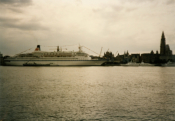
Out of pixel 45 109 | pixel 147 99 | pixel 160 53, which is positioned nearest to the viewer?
pixel 45 109

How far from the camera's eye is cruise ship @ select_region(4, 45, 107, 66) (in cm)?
10081

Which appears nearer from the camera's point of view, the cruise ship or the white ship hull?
the white ship hull

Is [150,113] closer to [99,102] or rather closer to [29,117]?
[99,102]

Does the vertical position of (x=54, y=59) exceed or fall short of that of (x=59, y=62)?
it exceeds it

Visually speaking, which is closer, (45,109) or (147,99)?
(45,109)

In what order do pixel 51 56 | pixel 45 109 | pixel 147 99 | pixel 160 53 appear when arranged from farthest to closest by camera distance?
1. pixel 160 53
2. pixel 51 56
3. pixel 147 99
4. pixel 45 109

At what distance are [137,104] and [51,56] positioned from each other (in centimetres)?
9634

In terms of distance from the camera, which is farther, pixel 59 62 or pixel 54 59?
pixel 54 59

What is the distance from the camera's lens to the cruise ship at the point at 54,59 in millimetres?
100812

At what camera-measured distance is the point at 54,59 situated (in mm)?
104062

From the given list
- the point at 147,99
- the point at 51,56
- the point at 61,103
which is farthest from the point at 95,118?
the point at 51,56

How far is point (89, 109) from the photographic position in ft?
46.2

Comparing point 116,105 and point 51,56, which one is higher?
point 51,56

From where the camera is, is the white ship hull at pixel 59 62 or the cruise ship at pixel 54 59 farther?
the cruise ship at pixel 54 59
